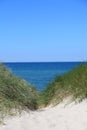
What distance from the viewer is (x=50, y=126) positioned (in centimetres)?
714

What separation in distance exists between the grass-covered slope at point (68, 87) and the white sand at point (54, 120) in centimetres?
76

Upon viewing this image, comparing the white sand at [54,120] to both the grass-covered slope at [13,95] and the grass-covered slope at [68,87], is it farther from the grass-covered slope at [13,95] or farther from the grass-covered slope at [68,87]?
the grass-covered slope at [68,87]

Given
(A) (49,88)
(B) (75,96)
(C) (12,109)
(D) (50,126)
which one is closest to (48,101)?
(A) (49,88)

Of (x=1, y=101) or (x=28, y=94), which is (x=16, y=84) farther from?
(x=1, y=101)

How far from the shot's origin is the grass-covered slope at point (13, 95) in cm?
840

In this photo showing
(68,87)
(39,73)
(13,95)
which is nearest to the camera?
(13,95)

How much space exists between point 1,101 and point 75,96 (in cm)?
169

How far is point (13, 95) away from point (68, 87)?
1.43 meters

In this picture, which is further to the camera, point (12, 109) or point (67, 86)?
point (67, 86)

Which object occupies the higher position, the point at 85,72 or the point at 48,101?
the point at 85,72

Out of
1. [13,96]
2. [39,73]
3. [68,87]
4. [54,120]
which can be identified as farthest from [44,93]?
[39,73]

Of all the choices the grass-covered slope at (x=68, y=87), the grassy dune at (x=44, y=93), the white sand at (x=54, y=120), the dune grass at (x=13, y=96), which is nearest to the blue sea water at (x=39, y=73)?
the grass-covered slope at (x=68, y=87)

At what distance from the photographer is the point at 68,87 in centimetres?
988

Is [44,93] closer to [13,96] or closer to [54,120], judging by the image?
[13,96]
